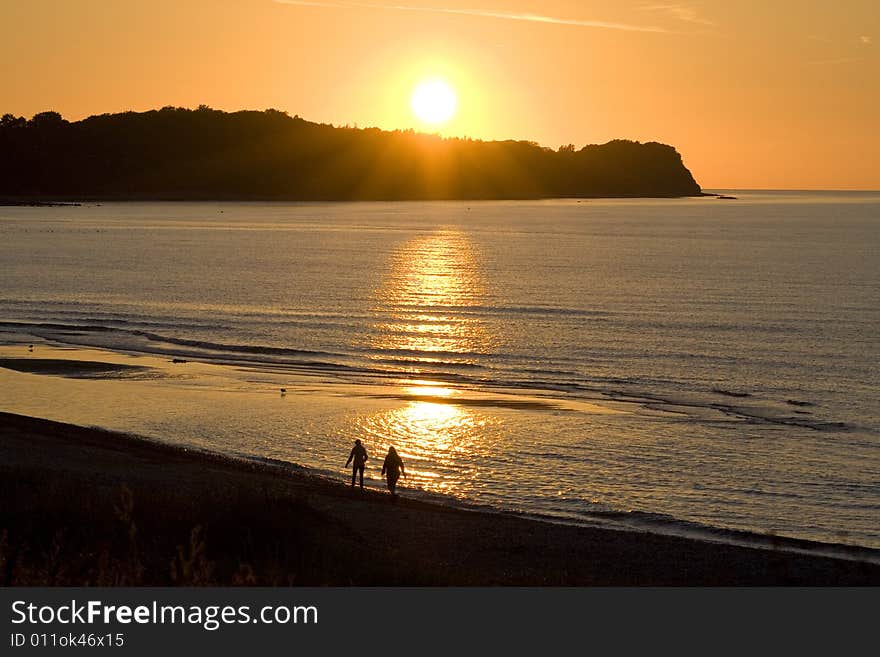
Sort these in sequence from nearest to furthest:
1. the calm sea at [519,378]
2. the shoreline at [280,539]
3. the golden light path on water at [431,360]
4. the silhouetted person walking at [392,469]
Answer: the shoreline at [280,539] < the silhouetted person walking at [392,469] < the calm sea at [519,378] < the golden light path on water at [431,360]

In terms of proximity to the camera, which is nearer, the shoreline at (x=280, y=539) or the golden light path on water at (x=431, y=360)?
the shoreline at (x=280, y=539)

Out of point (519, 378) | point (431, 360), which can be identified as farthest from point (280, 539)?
point (431, 360)

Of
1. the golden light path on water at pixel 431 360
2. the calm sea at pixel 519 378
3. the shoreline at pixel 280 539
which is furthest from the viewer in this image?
the golden light path on water at pixel 431 360

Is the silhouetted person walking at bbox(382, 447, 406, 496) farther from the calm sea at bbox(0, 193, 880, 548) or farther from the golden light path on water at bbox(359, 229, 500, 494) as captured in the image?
the golden light path on water at bbox(359, 229, 500, 494)

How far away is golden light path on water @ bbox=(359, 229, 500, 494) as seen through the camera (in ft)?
103

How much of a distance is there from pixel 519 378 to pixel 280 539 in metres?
30.0

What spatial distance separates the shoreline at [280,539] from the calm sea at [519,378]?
2.91 metres

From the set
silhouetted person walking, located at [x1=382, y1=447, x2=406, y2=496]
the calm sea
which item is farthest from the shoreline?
the calm sea

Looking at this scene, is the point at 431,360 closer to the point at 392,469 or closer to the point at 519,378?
the point at 519,378

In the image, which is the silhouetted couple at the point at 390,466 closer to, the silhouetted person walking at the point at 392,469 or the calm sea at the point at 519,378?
the silhouetted person walking at the point at 392,469

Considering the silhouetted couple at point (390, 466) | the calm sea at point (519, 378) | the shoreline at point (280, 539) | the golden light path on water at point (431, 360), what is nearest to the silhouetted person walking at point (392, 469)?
the silhouetted couple at point (390, 466)

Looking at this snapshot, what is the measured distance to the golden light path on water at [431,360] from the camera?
103 feet

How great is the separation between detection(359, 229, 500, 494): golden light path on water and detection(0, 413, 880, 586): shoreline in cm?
418

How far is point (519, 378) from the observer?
152ft
